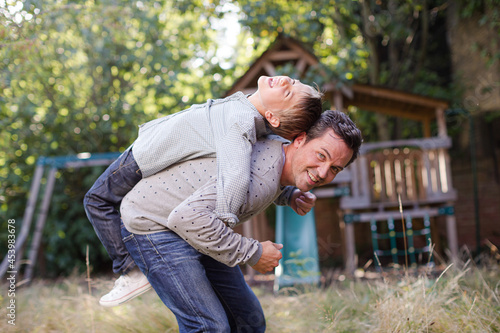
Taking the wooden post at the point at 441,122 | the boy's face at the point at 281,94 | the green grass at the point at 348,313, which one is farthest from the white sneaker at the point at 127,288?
the wooden post at the point at 441,122

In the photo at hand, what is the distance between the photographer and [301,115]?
2.11 m

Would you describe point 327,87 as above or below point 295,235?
above

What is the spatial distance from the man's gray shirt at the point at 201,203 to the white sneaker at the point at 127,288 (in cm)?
28

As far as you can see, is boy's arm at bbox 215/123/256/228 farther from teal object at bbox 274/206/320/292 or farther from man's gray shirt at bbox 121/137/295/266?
teal object at bbox 274/206/320/292

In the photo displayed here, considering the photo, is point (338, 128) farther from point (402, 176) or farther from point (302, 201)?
point (402, 176)

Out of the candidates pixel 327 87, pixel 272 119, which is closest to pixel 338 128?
pixel 272 119

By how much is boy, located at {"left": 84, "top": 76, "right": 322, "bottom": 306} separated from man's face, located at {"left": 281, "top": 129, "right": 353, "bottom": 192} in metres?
0.11

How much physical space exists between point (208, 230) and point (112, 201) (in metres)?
0.66

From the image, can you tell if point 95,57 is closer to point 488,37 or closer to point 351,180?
point 351,180

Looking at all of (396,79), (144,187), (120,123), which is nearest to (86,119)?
(120,123)

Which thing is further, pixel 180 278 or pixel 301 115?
pixel 301 115

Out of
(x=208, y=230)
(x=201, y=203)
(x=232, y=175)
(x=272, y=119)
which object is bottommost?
(x=208, y=230)

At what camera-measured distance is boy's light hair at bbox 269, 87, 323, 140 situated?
82.8 inches

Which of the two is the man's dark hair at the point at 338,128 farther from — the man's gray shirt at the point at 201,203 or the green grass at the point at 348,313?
the green grass at the point at 348,313
